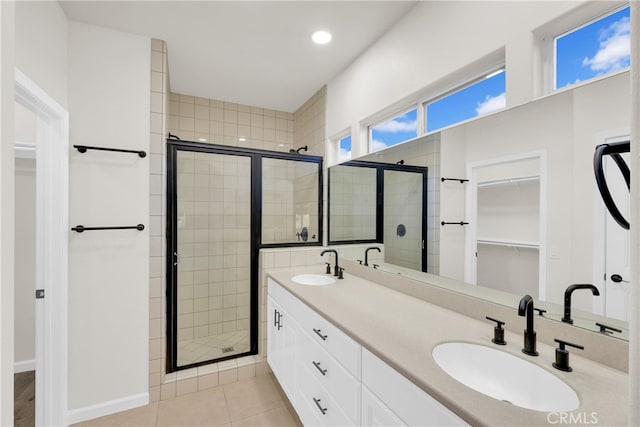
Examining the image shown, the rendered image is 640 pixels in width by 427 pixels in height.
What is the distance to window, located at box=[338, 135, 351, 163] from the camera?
275 cm

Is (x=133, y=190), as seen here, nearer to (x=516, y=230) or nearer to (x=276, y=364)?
(x=276, y=364)

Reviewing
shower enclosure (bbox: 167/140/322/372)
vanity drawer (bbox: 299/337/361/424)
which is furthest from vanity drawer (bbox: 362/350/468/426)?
shower enclosure (bbox: 167/140/322/372)

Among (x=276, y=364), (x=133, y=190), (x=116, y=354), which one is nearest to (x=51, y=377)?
(x=116, y=354)

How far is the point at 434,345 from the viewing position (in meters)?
1.14

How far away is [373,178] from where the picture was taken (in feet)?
7.63

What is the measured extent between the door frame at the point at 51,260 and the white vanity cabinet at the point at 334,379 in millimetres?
1367

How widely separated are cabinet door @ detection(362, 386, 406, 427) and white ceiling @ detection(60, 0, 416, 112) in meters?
2.10

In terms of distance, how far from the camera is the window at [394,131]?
205cm

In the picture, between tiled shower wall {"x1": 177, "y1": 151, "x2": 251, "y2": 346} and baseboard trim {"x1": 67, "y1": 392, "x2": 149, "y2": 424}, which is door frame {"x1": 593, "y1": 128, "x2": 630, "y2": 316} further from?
baseboard trim {"x1": 67, "y1": 392, "x2": 149, "y2": 424}

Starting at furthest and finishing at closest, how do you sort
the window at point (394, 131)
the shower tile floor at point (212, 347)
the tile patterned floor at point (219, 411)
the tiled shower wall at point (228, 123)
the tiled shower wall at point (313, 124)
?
the tiled shower wall at point (228, 123), the tiled shower wall at point (313, 124), the shower tile floor at point (212, 347), the window at point (394, 131), the tile patterned floor at point (219, 411)

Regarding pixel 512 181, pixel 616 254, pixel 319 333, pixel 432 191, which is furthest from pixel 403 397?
pixel 432 191

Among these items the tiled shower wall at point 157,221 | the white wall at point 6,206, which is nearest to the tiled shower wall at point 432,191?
the white wall at point 6,206

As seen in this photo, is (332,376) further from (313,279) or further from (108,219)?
(108,219)

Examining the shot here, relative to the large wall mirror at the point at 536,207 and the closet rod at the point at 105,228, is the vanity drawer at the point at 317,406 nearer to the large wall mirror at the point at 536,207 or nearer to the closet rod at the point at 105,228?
the large wall mirror at the point at 536,207
